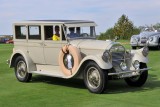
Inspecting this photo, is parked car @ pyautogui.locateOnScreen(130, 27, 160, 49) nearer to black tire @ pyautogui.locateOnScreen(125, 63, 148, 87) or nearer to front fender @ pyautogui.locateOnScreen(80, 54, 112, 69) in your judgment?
black tire @ pyautogui.locateOnScreen(125, 63, 148, 87)

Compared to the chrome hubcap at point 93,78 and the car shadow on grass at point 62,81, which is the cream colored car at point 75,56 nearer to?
the chrome hubcap at point 93,78

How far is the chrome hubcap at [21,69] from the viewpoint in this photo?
488 inches

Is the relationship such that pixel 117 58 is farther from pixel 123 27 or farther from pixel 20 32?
pixel 123 27

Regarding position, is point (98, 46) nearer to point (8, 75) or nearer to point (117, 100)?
point (117, 100)

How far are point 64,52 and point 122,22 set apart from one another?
54.3 meters

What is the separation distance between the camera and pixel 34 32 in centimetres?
1216

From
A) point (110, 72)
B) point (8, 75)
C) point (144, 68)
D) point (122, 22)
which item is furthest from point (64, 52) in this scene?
point (122, 22)

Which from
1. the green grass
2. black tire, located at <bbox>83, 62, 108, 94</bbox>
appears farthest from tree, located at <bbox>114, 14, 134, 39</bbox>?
black tire, located at <bbox>83, 62, 108, 94</bbox>

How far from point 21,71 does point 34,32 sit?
1.33 metres

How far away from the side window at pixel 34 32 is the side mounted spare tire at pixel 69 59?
4.11 feet

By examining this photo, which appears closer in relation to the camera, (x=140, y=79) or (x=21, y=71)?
(x=140, y=79)

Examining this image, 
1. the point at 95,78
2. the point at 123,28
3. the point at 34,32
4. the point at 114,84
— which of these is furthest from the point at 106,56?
the point at 123,28

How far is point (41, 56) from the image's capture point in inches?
473

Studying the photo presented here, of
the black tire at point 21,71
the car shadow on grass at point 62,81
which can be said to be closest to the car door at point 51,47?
the car shadow on grass at point 62,81
